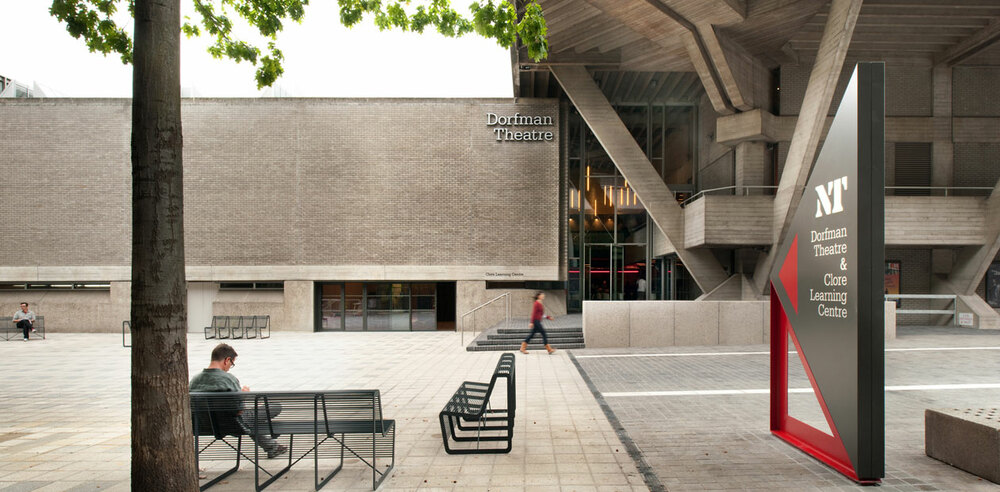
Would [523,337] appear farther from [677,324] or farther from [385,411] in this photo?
[385,411]

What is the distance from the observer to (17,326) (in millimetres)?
17859

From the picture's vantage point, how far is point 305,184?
2016 centimetres

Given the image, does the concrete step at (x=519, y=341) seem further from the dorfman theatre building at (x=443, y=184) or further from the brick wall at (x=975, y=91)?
the brick wall at (x=975, y=91)

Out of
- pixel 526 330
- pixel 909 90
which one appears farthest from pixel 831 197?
pixel 909 90

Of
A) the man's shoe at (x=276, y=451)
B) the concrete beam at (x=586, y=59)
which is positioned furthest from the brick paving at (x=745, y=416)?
the concrete beam at (x=586, y=59)

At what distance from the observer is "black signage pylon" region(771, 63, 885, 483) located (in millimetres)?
4301

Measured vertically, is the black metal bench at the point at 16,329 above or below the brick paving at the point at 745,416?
below

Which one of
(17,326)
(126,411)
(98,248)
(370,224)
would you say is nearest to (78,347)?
(17,326)

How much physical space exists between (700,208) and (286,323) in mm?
15982

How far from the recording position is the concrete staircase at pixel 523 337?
13781mm

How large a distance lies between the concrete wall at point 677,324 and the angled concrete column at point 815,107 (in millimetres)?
1468

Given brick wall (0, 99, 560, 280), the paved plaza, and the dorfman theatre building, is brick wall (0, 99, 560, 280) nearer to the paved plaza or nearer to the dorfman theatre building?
the dorfman theatre building

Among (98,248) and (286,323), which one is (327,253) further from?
(98,248)

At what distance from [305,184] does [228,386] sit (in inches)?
647
